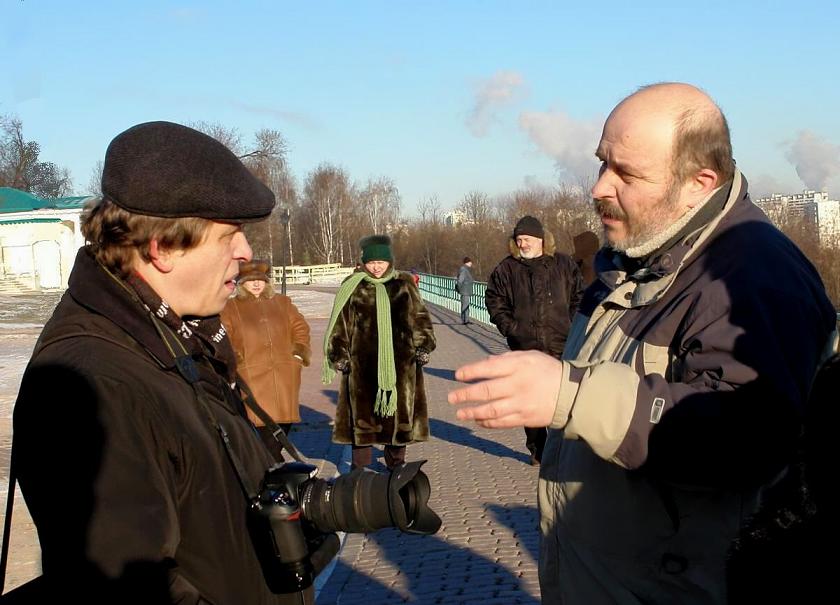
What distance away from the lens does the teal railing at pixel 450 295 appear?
A: 2669 cm

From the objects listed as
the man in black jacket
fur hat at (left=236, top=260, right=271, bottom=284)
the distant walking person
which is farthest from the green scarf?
the distant walking person

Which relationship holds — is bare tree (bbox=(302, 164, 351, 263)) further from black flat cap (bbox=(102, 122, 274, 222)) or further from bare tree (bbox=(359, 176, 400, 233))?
black flat cap (bbox=(102, 122, 274, 222))

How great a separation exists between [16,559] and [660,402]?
531 centimetres

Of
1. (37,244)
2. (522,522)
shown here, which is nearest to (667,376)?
(522,522)

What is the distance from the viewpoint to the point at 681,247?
2.63 metres

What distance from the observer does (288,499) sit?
2172 millimetres

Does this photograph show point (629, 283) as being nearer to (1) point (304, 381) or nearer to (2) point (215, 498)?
(2) point (215, 498)

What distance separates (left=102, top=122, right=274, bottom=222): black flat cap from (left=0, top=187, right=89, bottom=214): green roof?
4648 centimetres

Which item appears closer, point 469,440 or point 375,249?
point 375,249

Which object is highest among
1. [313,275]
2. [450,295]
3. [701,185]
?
[701,185]

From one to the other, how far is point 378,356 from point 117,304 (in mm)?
6285

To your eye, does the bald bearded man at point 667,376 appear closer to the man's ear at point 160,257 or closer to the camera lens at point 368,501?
the camera lens at point 368,501

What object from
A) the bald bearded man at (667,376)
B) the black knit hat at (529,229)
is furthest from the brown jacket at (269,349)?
the bald bearded man at (667,376)

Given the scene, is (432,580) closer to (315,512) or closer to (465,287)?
(315,512)
